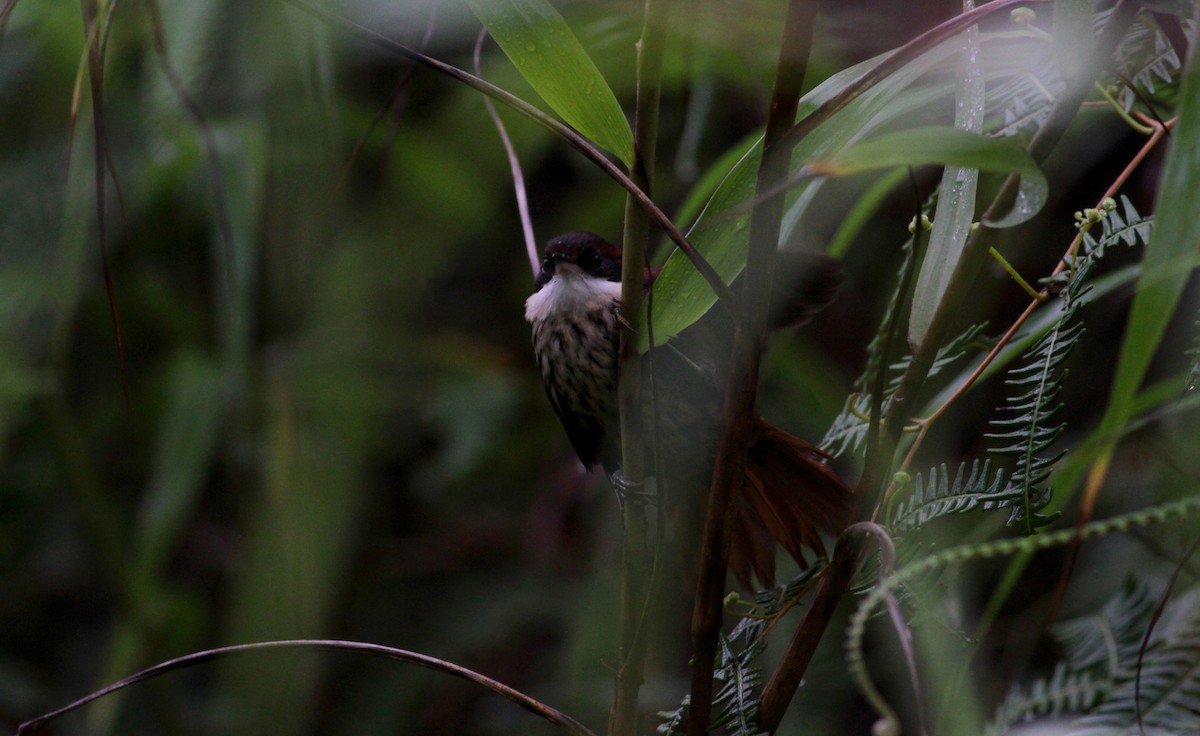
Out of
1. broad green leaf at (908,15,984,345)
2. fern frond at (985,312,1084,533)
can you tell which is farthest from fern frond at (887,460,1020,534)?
broad green leaf at (908,15,984,345)

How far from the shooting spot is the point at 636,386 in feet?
2.69

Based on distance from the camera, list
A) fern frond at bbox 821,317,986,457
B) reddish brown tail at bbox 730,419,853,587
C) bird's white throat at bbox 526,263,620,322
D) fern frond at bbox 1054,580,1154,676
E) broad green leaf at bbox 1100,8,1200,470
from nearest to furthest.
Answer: broad green leaf at bbox 1100,8,1200,470, fern frond at bbox 821,317,986,457, fern frond at bbox 1054,580,1154,676, reddish brown tail at bbox 730,419,853,587, bird's white throat at bbox 526,263,620,322

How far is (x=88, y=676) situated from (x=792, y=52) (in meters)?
2.59

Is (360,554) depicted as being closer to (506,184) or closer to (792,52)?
(506,184)

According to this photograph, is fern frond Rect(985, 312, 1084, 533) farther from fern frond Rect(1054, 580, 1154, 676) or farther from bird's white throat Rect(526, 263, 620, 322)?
bird's white throat Rect(526, 263, 620, 322)

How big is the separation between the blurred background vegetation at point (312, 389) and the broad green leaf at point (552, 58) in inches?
32.1

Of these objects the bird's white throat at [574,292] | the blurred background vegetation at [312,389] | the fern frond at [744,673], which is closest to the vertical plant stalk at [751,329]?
the fern frond at [744,673]

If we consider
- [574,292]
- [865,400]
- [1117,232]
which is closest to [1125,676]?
[865,400]

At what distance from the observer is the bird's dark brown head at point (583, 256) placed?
1511 millimetres

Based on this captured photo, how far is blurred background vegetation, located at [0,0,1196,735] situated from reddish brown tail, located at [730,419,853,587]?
0.48 metres

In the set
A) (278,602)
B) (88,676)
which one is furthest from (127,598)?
(88,676)

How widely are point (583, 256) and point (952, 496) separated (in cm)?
87

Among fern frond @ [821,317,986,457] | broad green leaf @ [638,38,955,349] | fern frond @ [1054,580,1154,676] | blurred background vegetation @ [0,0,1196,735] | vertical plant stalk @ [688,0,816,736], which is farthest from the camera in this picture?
blurred background vegetation @ [0,0,1196,735]

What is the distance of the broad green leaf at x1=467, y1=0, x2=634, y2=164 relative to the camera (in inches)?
30.3
